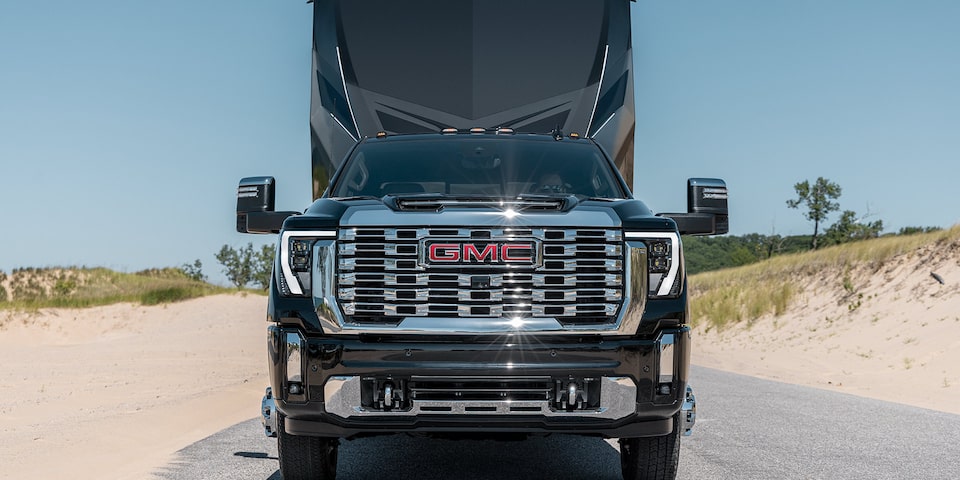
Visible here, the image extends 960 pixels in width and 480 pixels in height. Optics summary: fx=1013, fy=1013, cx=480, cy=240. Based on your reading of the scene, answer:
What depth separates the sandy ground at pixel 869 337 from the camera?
1767 centimetres

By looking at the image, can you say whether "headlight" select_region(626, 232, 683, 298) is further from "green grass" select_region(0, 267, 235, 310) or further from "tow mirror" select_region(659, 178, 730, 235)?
"green grass" select_region(0, 267, 235, 310)

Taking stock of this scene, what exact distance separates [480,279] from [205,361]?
1876cm

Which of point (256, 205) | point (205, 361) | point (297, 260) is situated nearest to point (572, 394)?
point (297, 260)

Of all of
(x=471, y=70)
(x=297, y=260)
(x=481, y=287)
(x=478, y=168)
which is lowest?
(x=481, y=287)

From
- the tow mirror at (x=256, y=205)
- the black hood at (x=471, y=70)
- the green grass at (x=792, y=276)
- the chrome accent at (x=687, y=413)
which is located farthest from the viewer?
the green grass at (x=792, y=276)

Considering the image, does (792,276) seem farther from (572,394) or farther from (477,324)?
(477,324)

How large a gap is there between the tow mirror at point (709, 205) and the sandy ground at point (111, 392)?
415 cm

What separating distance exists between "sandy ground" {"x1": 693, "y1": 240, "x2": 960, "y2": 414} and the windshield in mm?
7849

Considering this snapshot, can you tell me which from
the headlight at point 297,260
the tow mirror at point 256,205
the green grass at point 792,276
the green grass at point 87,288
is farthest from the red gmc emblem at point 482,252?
the green grass at point 87,288

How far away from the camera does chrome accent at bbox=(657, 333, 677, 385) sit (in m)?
5.45

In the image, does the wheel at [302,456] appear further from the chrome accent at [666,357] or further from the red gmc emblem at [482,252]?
the chrome accent at [666,357]

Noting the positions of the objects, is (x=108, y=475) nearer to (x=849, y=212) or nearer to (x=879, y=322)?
(x=879, y=322)

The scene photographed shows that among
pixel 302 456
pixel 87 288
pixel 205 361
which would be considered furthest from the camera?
Answer: pixel 87 288

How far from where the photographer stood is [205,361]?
75.3ft
